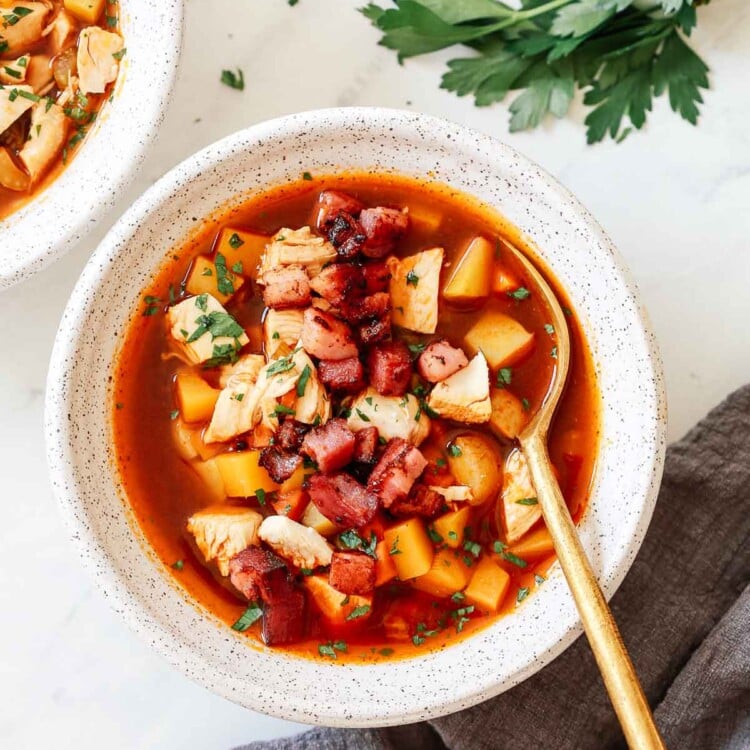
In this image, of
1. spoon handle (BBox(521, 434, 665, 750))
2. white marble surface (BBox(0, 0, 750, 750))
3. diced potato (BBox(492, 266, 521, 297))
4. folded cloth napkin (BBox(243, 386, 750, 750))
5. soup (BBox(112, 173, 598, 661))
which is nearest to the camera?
spoon handle (BBox(521, 434, 665, 750))

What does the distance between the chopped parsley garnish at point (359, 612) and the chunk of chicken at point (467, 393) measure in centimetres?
54

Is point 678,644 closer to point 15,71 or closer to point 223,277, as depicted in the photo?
point 223,277

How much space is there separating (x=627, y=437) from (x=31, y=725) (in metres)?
1.94

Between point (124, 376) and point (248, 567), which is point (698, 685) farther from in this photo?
point (124, 376)

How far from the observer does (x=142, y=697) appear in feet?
10.0

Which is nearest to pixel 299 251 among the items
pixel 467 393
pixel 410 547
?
pixel 467 393

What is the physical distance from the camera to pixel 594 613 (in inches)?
92.9

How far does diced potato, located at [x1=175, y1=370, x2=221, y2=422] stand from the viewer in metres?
2.68

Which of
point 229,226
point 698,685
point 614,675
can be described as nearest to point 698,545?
point 698,685

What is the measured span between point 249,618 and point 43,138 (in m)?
1.46

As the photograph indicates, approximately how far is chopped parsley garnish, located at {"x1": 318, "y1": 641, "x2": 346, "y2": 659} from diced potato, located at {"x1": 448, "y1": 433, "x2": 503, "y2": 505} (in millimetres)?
504

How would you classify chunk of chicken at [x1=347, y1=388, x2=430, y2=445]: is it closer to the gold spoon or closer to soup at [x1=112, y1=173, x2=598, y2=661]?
soup at [x1=112, y1=173, x2=598, y2=661]

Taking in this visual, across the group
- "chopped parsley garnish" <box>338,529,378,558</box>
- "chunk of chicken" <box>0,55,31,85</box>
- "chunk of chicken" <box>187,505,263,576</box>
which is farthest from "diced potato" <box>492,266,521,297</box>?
"chunk of chicken" <box>0,55,31,85</box>

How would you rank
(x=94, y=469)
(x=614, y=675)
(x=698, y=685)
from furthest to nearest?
(x=698, y=685) → (x=94, y=469) → (x=614, y=675)
